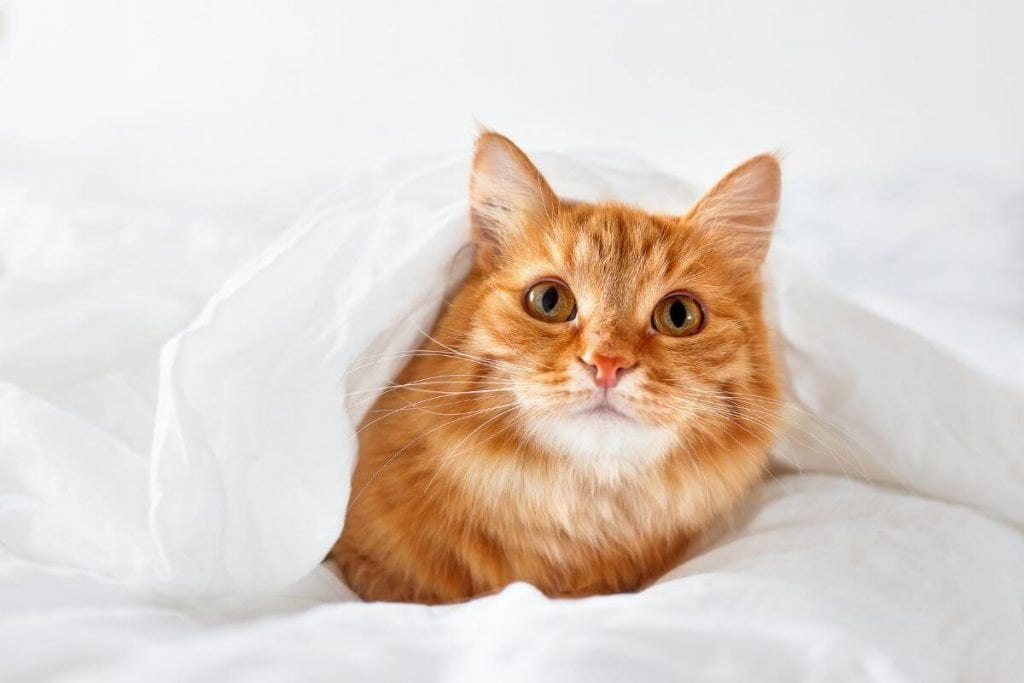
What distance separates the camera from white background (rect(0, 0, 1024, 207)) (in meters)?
2.24

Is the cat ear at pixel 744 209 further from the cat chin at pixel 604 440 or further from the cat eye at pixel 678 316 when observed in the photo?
the cat chin at pixel 604 440

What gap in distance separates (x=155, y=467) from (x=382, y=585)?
16.9 inches

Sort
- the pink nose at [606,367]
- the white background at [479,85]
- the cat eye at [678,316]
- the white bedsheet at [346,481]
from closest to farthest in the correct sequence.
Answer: the white bedsheet at [346,481] < the pink nose at [606,367] < the cat eye at [678,316] < the white background at [479,85]

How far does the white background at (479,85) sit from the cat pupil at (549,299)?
1041mm

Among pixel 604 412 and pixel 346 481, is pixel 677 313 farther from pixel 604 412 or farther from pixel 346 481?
pixel 346 481

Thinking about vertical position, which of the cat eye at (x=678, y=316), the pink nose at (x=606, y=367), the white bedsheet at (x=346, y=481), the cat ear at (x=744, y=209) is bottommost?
the white bedsheet at (x=346, y=481)

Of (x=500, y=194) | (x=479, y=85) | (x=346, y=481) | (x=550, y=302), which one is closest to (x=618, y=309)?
(x=550, y=302)

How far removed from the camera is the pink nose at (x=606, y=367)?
3.96ft

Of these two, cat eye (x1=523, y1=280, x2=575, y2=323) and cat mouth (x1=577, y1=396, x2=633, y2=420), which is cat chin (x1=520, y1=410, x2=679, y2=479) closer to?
cat mouth (x1=577, y1=396, x2=633, y2=420)

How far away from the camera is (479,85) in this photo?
236 centimetres

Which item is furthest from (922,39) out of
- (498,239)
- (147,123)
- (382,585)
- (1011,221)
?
(147,123)

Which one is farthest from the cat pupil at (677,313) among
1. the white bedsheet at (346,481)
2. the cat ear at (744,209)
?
the white bedsheet at (346,481)

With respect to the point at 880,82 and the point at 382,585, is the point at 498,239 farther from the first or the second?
the point at 880,82

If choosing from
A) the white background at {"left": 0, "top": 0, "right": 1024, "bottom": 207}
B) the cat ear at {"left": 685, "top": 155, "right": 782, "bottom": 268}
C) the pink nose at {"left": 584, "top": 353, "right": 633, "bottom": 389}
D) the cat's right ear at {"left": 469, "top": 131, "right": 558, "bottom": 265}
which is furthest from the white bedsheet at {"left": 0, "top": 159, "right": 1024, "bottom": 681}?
the white background at {"left": 0, "top": 0, "right": 1024, "bottom": 207}
